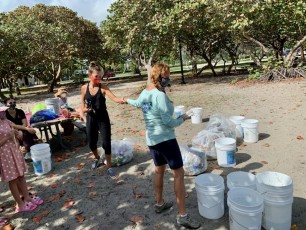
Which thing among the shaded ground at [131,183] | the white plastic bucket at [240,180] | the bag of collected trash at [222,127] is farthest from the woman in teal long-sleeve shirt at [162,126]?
the bag of collected trash at [222,127]

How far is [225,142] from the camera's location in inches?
208

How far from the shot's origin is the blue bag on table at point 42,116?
6355 mm

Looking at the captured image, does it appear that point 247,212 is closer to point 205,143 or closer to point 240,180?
point 240,180

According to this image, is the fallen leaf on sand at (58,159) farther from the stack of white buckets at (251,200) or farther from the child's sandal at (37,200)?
the stack of white buckets at (251,200)

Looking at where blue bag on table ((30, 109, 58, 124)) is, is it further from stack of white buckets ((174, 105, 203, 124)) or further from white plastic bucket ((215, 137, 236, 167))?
white plastic bucket ((215, 137, 236, 167))

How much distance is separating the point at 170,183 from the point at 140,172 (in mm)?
789

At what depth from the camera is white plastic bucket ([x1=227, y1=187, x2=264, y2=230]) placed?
117 inches

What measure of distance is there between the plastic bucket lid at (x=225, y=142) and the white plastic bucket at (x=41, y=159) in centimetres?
328

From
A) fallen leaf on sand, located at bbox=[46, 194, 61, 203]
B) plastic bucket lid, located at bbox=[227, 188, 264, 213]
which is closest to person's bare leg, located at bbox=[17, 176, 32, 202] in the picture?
fallen leaf on sand, located at bbox=[46, 194, 61, 203]

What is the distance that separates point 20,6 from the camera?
30.1m

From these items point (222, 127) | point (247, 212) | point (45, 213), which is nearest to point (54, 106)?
point (45, 213)

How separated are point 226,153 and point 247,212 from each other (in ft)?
6.87

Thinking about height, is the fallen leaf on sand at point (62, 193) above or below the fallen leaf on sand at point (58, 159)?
below

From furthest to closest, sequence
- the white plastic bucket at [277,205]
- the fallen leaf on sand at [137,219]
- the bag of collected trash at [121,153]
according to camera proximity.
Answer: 1. the bag of collected trash at [121,153]
2. the fallen leaf on sand at [137,219]
3. the white plastic bucket at [277,205]
